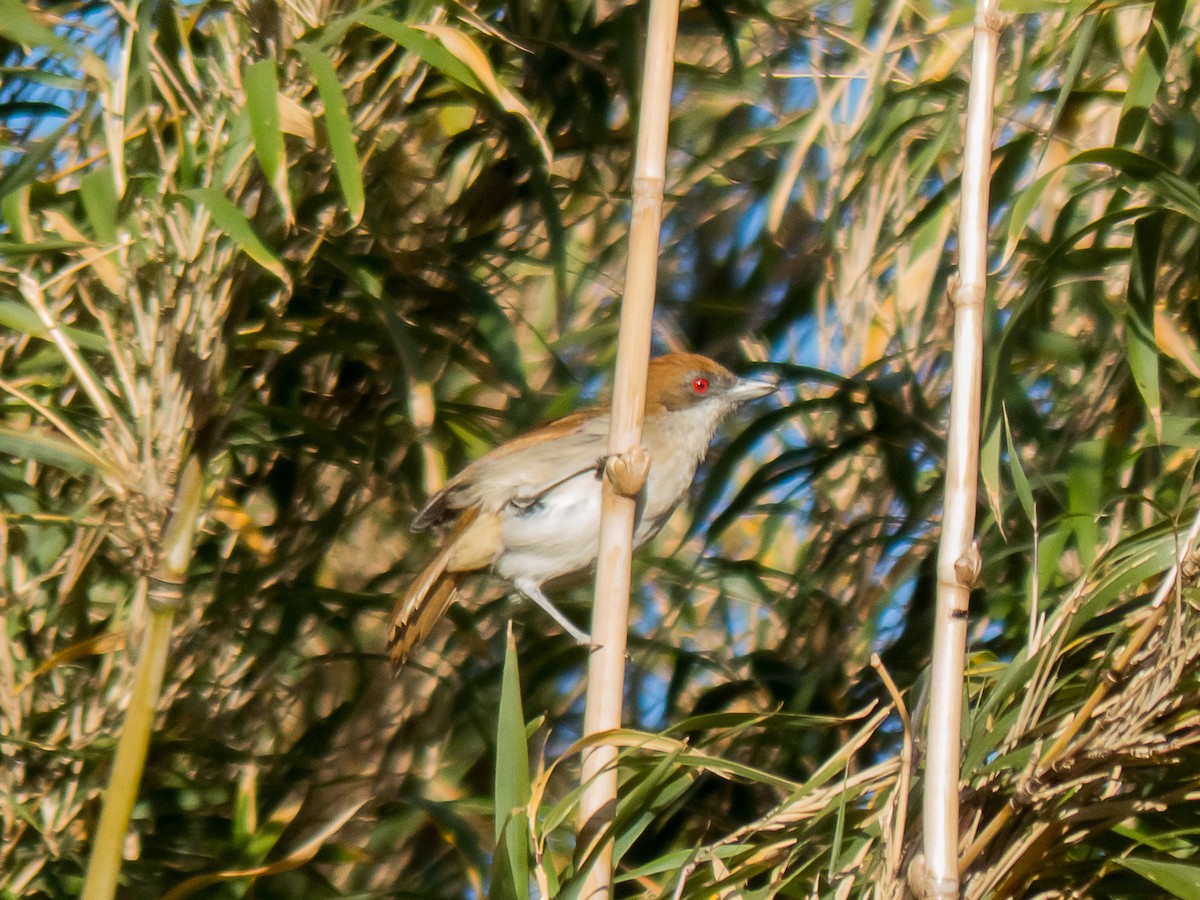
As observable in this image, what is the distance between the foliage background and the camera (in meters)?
2.04

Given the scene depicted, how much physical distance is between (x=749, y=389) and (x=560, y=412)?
0.53 metres

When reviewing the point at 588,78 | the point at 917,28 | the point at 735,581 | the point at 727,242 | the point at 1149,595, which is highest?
the point at 917,28

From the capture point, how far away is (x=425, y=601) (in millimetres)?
3244

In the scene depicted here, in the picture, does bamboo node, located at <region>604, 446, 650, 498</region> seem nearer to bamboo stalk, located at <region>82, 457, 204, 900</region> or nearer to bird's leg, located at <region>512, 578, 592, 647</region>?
bamboo stalk, located at <region>82, 457, 204, 900</region>

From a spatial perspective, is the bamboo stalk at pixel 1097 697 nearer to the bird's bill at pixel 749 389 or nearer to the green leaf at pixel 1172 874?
the green leaf at pixel 1172 874

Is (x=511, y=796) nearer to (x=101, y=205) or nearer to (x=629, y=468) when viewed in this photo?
(x=629, y=468)

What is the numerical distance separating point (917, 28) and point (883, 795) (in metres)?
2.34

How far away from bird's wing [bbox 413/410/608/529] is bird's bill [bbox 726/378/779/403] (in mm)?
340

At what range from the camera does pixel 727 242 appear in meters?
3.94

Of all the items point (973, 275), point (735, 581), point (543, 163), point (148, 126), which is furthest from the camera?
point (735, 581)

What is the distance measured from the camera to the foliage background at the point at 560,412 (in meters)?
2.04

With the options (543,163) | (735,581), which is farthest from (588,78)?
(735,581)

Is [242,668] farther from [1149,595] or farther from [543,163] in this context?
[1149,595]

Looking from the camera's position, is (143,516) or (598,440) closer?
(143,516)
